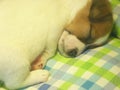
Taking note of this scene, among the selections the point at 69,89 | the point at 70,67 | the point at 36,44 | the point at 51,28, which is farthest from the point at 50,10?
the point at 69,89

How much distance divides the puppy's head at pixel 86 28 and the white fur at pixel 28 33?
38 millimetres

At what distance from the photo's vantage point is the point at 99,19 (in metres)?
1.54

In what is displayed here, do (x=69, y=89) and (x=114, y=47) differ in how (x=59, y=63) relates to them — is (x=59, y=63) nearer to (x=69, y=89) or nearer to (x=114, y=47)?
(x=69, y=89)

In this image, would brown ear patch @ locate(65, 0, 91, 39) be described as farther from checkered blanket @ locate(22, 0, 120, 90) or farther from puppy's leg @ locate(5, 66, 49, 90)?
puppy's leg @ locate(5, 66, 49, 90)

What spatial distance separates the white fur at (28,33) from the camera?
1.31m

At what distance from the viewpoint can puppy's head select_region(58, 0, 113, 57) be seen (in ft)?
5.03

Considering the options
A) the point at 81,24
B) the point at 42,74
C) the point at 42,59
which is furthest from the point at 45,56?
the point at 81,24

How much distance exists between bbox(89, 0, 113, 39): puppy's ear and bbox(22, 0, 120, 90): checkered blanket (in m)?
0.10

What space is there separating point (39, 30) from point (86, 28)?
0.26 m

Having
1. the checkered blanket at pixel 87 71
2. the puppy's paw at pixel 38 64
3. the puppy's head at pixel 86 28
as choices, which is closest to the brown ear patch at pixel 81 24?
the puppy's head at pixel 86 28

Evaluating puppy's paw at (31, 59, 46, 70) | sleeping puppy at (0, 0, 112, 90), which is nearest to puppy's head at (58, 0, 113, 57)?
sleeping puppy at (0, 0, 112, 90)

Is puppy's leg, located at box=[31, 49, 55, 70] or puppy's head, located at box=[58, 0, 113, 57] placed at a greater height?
puppy's head, located at box=[58, 0, 113, 57]

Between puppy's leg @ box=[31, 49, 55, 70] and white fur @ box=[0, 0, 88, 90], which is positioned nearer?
white fur @ box=[0, 0, 88, 90]

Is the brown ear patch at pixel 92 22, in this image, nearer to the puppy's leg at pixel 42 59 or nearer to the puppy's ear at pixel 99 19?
the puppy's ear at pixel 99 19
